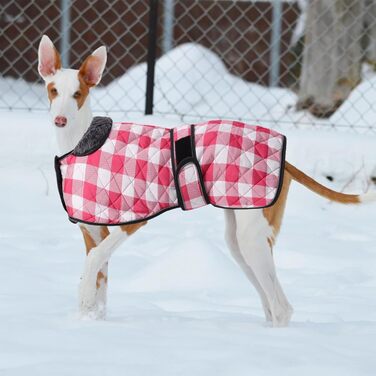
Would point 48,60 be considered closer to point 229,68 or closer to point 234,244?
point 234,244

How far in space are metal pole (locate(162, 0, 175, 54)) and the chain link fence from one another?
0.05 feet

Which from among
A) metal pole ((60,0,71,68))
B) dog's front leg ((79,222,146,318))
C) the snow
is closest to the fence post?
the snow

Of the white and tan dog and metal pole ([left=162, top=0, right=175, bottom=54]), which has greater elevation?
the white and tan dog

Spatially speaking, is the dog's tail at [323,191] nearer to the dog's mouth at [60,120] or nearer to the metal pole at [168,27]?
the dog's mouth at [60,120]

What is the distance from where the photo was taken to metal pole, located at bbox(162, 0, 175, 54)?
38.7 feet

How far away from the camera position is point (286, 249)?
15.2 feet

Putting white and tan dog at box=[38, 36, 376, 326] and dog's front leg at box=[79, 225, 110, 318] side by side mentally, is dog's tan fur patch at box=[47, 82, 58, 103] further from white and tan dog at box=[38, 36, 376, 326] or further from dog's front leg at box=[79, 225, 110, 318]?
dog's front leg at box=[79, 225, 110, 318]

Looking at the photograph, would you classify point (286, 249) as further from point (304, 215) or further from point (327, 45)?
point (327, 45)

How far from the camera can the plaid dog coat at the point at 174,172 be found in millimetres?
2967

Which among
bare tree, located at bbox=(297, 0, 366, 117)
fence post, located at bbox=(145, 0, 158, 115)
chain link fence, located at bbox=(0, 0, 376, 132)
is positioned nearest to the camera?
fence post, located at bbox=(145, 0, 158, 115)

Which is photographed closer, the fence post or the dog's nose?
the dog's nose

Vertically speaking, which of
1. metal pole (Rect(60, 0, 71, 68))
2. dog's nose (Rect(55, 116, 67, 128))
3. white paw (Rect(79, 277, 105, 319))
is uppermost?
dog's nose (Rect(55, 116, 67, 128))

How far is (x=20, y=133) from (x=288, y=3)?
273 inches

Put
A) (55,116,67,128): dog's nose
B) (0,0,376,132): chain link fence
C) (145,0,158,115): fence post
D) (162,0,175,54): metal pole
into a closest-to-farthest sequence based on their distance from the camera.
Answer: (55,116,67,128): dog's nose → (145,0,158,115): fence post → (0,0,376,132): chain link fence → (162,0,175,54): metal pole
